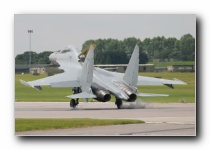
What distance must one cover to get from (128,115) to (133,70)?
115 cm

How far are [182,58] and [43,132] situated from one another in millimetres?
3809

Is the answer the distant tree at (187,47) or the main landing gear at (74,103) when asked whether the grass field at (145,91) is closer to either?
the main landing gear at (74,103)

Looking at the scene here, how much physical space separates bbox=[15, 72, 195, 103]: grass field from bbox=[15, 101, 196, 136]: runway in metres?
0.15

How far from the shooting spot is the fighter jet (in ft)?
114

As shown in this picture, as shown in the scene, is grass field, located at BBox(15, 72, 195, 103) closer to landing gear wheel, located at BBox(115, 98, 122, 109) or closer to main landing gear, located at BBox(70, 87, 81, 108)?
main landing gear, located at BBox(70, 87, 81, 108)

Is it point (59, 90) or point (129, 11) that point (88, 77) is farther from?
point (129, 11)

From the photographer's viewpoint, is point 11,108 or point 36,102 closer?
point 11,108

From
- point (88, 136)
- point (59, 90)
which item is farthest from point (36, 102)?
point (88, 136)

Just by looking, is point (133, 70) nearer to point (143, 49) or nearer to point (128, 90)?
point (128, 90)

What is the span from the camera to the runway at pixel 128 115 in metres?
32.2

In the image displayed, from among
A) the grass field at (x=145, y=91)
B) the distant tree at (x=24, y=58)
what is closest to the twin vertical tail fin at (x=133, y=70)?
the grass field at (x=145, y=91)

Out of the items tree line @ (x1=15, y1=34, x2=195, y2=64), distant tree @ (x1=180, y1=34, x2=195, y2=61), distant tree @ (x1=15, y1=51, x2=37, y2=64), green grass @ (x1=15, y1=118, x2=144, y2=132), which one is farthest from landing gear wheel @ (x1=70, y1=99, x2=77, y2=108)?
distant tree @ (x1=180, y1=34, x2=195, y2=61)

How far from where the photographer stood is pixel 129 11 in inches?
1281

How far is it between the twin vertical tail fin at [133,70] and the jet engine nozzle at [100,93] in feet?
2.89
